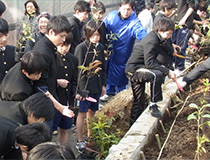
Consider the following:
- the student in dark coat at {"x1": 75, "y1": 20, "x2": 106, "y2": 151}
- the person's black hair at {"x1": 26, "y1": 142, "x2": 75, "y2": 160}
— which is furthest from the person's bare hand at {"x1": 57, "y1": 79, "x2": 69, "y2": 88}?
the person's black hair at {"x1": 26, "y1": 142, "x2": 75, "y2": 160}

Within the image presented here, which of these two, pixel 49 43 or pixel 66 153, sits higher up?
pixel 49 43

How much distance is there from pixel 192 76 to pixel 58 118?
209 centimetres

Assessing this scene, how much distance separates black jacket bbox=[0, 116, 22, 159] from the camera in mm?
2512

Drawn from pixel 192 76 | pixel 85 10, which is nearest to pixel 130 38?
pixel 85 10

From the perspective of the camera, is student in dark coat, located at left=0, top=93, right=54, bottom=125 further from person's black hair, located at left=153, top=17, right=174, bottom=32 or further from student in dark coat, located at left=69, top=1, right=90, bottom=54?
student in dark coat, located at left=69, top=1, right=90, bottom=54

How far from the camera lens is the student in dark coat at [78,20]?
5.17 metres

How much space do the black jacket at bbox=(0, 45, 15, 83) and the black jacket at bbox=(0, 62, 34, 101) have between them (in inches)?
20.0

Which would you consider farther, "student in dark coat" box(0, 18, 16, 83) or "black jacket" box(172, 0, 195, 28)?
"black jacket" box(172, 0, 195, 28)

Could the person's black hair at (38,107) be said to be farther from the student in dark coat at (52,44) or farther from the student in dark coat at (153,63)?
the student in dark coat at (153,63)

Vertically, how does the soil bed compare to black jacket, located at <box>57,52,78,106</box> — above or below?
below

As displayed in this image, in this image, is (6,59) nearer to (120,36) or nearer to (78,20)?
(78,20)

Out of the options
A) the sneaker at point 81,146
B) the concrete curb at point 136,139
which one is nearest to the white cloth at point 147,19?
the concrete curb at point 136,139

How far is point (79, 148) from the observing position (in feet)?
13.5

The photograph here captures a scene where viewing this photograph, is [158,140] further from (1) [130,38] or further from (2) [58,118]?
(1) [130,38]
